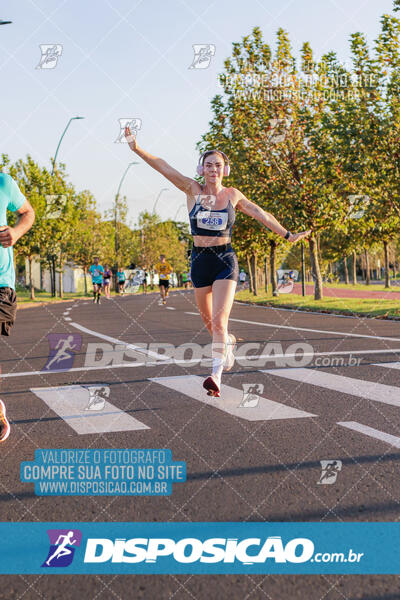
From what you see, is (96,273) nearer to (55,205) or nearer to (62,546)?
(55,205)

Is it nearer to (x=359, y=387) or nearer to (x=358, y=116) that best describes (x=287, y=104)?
(x=358, y=116)

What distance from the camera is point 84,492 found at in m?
3.68

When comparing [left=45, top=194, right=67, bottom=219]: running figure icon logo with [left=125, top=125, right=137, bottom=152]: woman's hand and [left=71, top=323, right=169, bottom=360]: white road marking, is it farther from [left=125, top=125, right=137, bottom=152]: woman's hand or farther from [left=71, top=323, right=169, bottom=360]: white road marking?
[left=125, top=125, right=137, bottom=152]: woman's hand

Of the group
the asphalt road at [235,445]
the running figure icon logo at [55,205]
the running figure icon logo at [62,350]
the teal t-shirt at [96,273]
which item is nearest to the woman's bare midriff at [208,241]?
the asphalt road at [235,445]

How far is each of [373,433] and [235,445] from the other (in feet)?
3.34

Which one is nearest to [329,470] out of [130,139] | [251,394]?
[251,394]

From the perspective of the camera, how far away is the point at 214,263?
5.82 meters

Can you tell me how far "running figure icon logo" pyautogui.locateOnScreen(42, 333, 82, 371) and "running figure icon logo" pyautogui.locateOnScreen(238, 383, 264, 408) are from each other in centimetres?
281

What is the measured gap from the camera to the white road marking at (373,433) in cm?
455

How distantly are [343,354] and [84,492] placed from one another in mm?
6280

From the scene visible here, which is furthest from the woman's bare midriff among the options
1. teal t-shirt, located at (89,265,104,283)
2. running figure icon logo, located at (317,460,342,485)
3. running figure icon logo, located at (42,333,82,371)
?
teal t-shirt, located at (89,265,104,283)

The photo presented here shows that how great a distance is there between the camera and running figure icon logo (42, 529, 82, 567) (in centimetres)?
283

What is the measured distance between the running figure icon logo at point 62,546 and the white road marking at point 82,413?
1898 mm

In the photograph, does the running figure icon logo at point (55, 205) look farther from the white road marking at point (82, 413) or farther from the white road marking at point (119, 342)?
the white road marking at point (82, 413)
